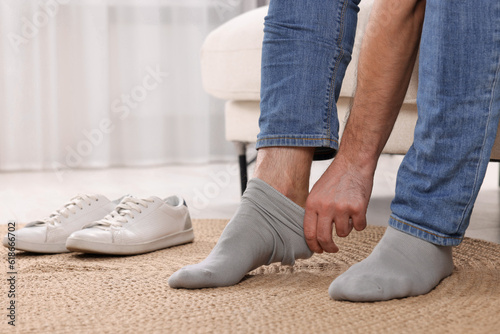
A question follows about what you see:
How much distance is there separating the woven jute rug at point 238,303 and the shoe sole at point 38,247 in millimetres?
62

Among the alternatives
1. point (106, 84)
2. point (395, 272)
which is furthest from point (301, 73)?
point (106, 84)

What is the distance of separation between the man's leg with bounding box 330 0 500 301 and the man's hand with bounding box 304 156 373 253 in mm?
108

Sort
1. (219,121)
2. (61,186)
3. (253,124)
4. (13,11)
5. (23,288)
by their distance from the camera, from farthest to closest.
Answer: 1. (219,121)
2. (13,11)
3. (61,186)
4. (253,124)
5. (23,288)

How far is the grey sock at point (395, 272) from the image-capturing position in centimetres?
65

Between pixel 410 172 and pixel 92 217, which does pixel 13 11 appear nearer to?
pixel 92 217

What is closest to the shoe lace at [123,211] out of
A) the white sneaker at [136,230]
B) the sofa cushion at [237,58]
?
the white sneaker at [136,230]

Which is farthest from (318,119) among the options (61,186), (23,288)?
(61,186)

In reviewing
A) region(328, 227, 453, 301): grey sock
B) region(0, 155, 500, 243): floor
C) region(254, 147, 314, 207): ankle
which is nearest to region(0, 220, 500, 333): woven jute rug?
region(328, 227, 453, 301): grey sock

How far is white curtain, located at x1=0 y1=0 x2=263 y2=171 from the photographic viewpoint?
8.69ft

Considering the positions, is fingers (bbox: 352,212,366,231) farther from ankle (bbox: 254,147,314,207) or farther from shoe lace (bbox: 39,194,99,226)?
shoe lace (bbox: 39,194,99,226)

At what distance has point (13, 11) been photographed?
2605 mm

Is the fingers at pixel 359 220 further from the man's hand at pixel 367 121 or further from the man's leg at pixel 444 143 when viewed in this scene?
the man's leg at pixel 444 143

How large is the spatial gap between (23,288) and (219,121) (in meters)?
2.27

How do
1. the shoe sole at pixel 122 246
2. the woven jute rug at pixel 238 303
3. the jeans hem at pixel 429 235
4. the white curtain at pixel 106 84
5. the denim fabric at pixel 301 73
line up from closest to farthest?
the woven jute rug at pixel 238 303
the jeans hem at pixel 429 235
the denim fabric at pixel 301 73
the shoe sole at pixel 122 246
the white curtain at pixel 106 84
